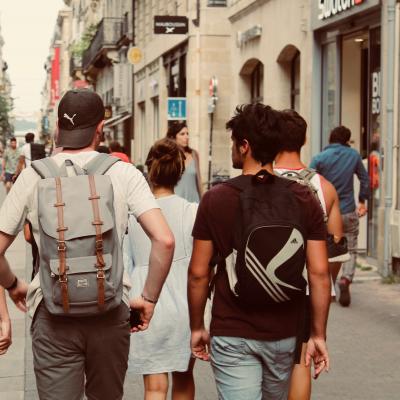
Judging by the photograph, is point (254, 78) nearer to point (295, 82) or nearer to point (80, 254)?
point (295, 82)

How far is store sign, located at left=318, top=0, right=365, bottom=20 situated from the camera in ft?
49.8

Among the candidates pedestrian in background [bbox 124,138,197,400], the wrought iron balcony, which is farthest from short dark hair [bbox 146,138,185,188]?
the wrought iron balcony

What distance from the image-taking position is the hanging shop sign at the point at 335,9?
48.2 ft

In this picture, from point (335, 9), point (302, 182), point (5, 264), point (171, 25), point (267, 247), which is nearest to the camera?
point (267, 247)

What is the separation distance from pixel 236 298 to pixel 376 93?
10715 millimetres

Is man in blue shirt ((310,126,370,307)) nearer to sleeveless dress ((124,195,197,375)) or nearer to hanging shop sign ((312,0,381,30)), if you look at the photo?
hanging shop sign ((312,0,381,30))

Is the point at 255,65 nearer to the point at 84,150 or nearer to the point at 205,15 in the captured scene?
the point at 205,15

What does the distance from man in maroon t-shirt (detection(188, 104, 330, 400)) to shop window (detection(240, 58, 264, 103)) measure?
58.5 ft

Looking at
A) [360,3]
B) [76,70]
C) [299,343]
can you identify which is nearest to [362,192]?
[360,3]

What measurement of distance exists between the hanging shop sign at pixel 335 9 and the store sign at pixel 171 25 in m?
9.21

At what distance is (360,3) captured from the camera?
14.8 meters

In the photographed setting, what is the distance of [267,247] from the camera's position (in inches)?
162

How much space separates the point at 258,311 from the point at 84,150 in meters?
0.91

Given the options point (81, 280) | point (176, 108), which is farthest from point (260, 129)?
point (176, 108)
